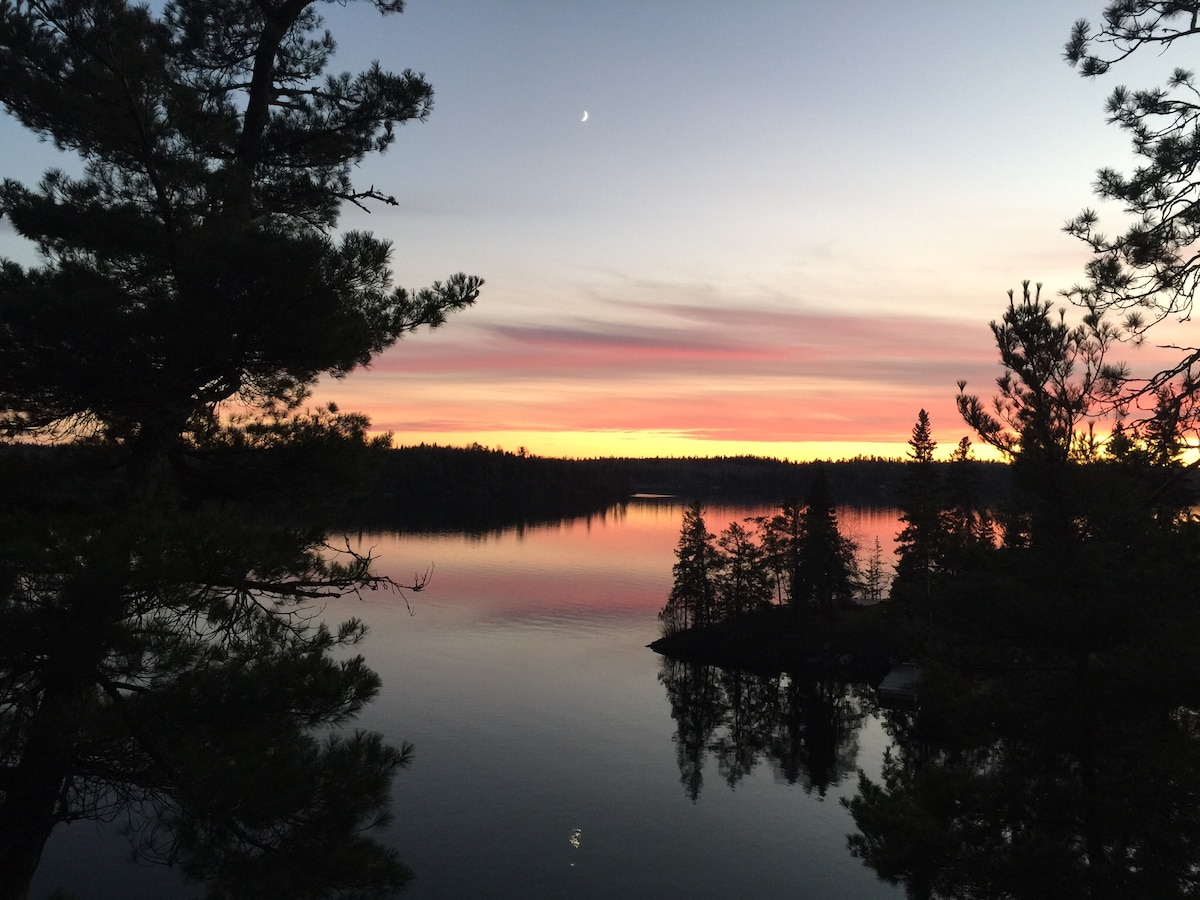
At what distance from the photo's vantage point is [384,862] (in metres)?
7.20

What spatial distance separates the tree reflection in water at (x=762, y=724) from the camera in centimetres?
3309

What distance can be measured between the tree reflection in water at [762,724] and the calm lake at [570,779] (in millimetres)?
152

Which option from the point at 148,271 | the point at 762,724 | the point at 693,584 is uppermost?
the point at 148,271

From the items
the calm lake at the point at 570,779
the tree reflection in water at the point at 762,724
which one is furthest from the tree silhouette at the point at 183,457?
the tree reflection in water at the point at 762,724

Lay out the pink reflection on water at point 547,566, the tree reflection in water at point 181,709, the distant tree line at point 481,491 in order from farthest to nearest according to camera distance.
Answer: the distant tree line at point 481,491 → the pink reflection on water at point 547,566 → the tree reflection in water at point 181,709

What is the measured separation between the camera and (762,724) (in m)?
38.8

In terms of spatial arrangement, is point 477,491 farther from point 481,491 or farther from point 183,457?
point 183,457

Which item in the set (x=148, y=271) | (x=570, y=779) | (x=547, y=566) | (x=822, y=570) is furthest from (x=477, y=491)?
(x=148, y=271)

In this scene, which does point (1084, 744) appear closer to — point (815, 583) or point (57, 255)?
point (57, 255)

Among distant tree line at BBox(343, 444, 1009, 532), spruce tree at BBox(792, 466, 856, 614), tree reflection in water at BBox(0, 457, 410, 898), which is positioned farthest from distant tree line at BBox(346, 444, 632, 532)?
tree reflection in water at BBox(0, 457, 410, 898)

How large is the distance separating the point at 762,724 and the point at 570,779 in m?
12.6

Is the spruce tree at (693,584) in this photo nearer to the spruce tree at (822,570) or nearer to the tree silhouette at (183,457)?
the spruce tree at (822,570)

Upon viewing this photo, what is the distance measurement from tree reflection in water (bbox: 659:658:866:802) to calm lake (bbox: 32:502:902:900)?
152mm

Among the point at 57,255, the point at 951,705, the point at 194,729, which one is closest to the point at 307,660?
the point at 194,729
